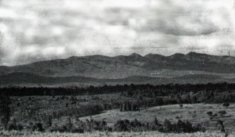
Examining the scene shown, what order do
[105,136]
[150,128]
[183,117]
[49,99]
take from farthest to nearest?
[49,99]
[183,117]
[150,128]
[105,136]

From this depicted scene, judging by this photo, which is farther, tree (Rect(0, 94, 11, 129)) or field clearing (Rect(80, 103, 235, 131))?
tree (Rect(0, 94, 11, 129))

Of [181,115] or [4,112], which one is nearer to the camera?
[4,112]

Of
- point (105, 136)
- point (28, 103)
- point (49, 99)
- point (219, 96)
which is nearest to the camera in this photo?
point (105, 136)

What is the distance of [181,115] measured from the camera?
9875 centimetres

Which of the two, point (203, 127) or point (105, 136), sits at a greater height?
point (105, 136)

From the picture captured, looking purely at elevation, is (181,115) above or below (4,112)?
below

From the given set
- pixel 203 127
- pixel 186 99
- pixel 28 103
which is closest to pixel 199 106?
pixel 186 99

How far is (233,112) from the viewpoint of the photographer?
318 feet

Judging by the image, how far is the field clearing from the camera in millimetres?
88000

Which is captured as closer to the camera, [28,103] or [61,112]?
[61,112]

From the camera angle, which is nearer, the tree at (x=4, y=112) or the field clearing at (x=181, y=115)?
the field clearing at (x=181, y=115)

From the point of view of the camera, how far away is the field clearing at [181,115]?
8800 centimetres

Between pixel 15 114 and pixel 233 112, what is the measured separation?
5387 centimetres

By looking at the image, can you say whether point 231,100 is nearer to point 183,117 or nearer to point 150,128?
point 183,117
